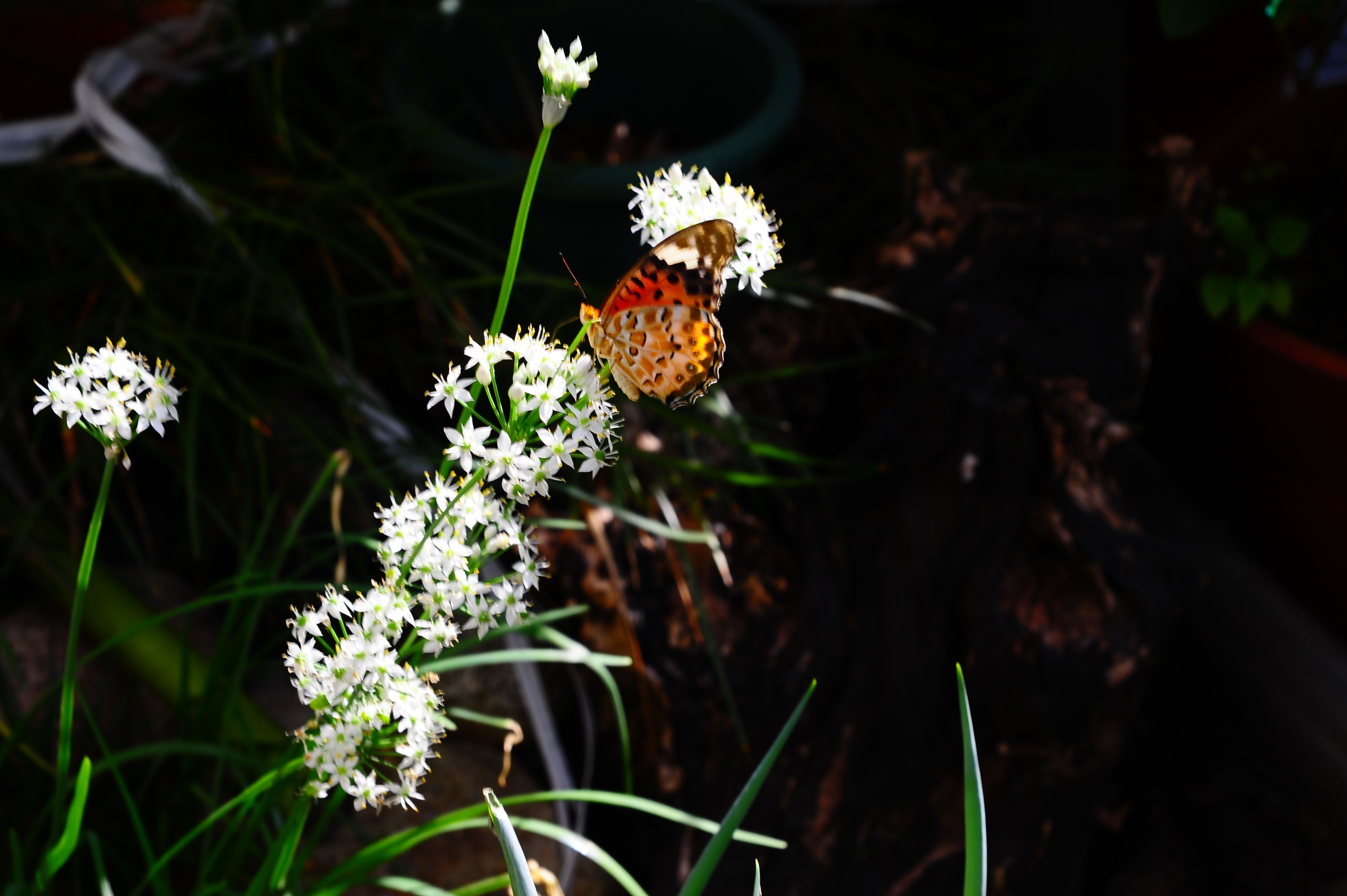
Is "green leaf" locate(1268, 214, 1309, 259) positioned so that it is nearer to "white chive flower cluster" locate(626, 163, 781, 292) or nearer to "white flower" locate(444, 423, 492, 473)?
"white chive flower cluster" locate(626, 163, 781, 292)

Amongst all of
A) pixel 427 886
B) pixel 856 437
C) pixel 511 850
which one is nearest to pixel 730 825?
pixel 511 850

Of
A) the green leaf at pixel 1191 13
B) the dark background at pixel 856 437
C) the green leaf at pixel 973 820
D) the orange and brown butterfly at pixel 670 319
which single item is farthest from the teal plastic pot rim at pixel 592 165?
the green leaf at pixel 973 820

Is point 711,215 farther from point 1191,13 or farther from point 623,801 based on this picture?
point 1191,13

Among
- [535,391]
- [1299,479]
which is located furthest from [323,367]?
[1299,479]

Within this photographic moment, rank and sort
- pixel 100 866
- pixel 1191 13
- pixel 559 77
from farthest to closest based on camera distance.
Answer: pixel 1191 13, pixel 100 866, pixel 559 77

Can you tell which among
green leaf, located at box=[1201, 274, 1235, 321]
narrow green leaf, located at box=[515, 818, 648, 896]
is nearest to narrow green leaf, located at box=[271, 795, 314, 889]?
narrow green leaf, located at box=[515, 818, 648, 896]
